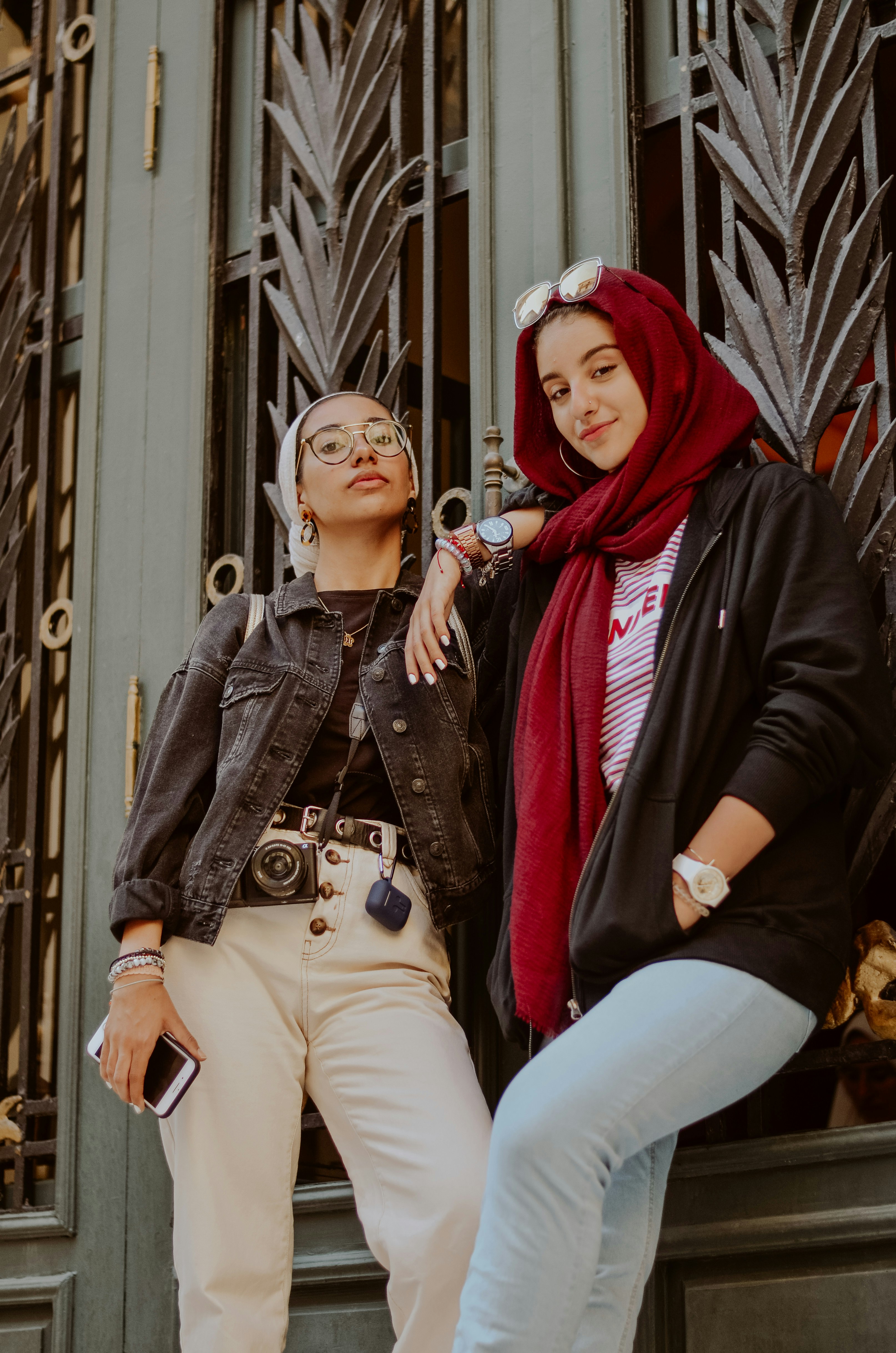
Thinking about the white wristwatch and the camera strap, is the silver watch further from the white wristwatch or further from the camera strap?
the white wristwatch

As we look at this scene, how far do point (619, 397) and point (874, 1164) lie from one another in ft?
4.43

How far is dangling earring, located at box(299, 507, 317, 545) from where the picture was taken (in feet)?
9.95

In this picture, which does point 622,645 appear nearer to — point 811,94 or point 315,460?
point 315,460

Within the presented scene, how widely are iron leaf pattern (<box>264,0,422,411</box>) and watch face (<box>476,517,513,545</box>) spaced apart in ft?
2.66

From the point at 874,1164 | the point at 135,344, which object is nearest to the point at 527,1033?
the point at 874,1164

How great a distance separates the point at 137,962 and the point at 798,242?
182 centimetres

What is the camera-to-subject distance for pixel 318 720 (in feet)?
9.04

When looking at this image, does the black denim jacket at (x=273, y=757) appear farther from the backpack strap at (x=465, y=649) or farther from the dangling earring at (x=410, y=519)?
the dangling earring at (x=410, y=519)

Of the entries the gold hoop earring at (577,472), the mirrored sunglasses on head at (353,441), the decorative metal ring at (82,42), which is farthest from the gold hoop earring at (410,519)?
the decorative metal ring at (82,42)

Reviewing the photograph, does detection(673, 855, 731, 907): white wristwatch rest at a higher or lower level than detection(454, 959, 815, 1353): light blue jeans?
higher

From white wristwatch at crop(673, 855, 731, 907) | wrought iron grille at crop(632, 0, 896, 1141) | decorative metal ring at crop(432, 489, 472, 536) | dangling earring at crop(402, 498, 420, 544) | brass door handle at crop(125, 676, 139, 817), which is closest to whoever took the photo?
white wristwatch at crop(673, 855, 731, 907)

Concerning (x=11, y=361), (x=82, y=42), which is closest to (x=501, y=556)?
(x=11, y=361)

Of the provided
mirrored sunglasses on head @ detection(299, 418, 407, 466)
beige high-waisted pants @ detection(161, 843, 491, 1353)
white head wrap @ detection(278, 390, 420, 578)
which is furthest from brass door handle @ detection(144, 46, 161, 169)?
beige high-waisted pants @ detection(161, 843, 491, 1353)

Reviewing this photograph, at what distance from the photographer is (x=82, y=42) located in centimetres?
439
